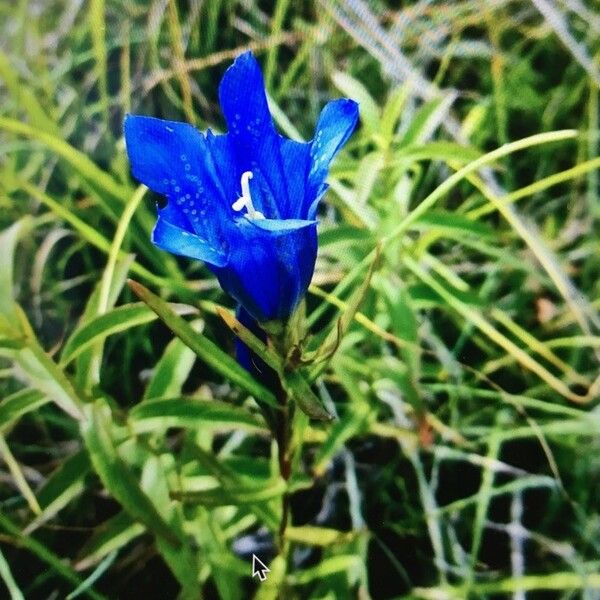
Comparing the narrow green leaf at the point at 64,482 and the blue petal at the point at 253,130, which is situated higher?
the blue petal at the point at 253,130

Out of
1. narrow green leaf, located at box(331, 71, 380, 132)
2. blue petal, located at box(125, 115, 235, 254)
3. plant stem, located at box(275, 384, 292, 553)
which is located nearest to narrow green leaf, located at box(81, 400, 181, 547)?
plant stem, located at box(275, 384, 292, 553)

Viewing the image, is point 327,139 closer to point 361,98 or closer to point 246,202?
point 246,202

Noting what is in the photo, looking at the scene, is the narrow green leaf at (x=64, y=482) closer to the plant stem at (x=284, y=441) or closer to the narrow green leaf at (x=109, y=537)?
the narrow green leaf at (x=109, y=537)

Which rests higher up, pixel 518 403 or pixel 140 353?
pixel 140 353

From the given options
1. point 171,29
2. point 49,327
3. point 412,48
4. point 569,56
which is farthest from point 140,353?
point 569,56

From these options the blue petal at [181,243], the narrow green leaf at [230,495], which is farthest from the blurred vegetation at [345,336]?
the blue petal at [181,243]

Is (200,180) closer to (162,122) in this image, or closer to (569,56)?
(162,122)

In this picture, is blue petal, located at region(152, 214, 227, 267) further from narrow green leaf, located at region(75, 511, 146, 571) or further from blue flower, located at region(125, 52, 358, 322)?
narrow green leaf, located at region(75, 511, 146, 571)
